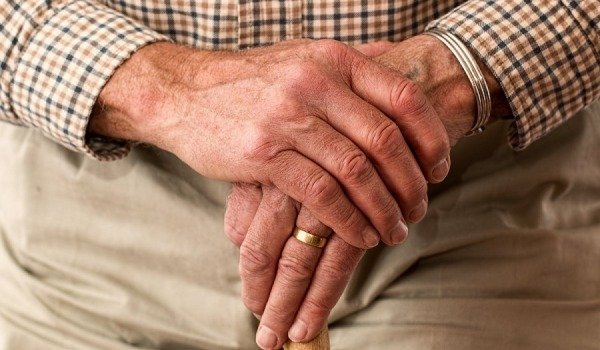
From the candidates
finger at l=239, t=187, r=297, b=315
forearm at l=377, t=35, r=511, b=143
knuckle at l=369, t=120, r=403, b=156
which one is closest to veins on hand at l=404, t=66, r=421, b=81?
forearm at l=377, t=35, r=511, b=143

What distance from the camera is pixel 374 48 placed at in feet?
3.65

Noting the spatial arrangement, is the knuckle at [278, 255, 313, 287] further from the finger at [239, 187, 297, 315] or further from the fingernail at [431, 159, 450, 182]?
the fingernail at [431, 159, 450, 182]

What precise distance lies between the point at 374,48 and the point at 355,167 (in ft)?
0.69

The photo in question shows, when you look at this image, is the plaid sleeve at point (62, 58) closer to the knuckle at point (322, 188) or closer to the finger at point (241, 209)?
the finger at point (241, 209)

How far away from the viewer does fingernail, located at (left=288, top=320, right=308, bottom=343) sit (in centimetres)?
107

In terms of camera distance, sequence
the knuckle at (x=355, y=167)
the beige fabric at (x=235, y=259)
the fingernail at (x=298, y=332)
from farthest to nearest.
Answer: the beige fabric at (x=235, y=259), the fingernail at (x=298, y=332), the knuckle at (x=355, y=167)

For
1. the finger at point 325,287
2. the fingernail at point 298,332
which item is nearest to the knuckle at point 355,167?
the finger at point 325,287

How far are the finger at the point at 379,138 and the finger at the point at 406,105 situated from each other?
15 millimetres

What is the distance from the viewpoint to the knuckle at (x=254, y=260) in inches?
41.4

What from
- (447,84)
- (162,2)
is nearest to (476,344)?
(447,84)

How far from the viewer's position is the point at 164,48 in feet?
3.68

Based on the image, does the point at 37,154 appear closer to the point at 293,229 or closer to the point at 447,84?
the point at 293,229

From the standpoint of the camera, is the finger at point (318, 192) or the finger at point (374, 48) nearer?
the finger at point (318, 192)

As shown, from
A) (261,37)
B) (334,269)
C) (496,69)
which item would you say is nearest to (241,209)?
(334,269)
